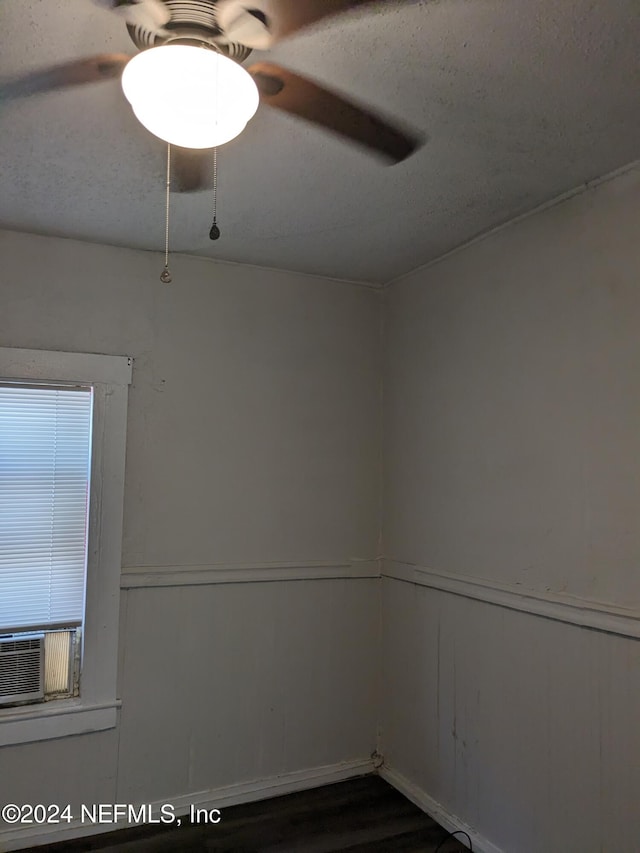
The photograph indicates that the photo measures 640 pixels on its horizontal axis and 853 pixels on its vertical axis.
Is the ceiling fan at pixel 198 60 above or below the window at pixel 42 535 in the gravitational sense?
above

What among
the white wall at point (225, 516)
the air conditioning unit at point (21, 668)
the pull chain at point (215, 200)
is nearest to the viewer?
the pull chain at point (215, 200)

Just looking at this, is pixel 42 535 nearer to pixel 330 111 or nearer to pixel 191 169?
pixel 191 169

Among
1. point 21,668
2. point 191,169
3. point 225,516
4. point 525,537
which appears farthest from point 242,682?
point 191,169

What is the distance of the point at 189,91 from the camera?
1.27 m

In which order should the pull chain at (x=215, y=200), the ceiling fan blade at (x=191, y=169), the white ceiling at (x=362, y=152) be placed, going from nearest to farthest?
the white ceiling at (x=362, y=152), the pull chain at (x=215, y=200), the ceiling fan blade at (x=191, y=169)

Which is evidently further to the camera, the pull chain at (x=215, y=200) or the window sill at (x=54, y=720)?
the window sill at (x=54, y=720)

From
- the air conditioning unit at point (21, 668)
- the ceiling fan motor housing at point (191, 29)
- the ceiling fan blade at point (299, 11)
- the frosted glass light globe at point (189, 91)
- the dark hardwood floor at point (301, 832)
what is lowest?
the dark hardwood floor at point (301, 832)

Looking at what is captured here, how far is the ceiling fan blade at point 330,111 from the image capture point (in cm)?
157

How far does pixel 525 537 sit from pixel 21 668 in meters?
2.10

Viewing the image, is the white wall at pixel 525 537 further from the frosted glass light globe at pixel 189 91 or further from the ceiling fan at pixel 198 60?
the frosted glass light globe at pixel 189 91

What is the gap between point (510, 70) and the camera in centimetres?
153

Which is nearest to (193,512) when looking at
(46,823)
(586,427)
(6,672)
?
(6,672)

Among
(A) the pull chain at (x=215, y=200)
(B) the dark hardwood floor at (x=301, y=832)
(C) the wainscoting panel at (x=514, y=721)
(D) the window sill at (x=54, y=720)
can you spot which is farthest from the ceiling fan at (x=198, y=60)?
(B) the dark hardwood floor at (x=301, y=832)

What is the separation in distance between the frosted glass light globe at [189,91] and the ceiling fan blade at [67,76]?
0.28 m
